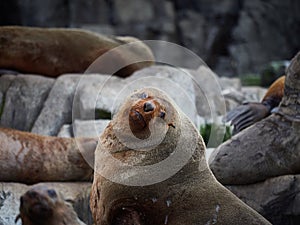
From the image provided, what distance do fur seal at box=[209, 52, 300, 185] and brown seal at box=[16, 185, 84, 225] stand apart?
4.52ft

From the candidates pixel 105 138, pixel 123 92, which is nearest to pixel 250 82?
pixel 123 92

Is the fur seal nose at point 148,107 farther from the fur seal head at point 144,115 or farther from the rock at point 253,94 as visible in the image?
the rock at point 253,94

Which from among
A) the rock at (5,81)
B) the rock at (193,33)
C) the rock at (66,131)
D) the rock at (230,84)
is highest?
the rock at (5,81)

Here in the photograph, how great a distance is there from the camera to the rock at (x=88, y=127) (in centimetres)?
634

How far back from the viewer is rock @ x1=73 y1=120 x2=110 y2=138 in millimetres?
6344

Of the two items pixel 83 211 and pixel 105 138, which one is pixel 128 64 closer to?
pixel 83 211

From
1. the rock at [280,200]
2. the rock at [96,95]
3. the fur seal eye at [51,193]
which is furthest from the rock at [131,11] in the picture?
the fur seal eye at [51,193]

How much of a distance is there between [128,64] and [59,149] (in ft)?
7.48

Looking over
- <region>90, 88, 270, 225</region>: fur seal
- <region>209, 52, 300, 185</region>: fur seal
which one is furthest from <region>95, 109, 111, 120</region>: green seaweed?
<region>90, 88, 270, 225</region>: fur seal

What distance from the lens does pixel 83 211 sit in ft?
17.3

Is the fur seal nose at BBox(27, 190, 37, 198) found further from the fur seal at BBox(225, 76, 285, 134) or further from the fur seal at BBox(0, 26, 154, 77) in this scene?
the fur seal at BBox(0, 26, 154, 77)

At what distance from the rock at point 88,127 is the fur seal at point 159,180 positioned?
2.46m

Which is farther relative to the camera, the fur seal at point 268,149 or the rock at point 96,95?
the rock at point 96,95

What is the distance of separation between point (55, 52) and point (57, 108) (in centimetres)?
95
